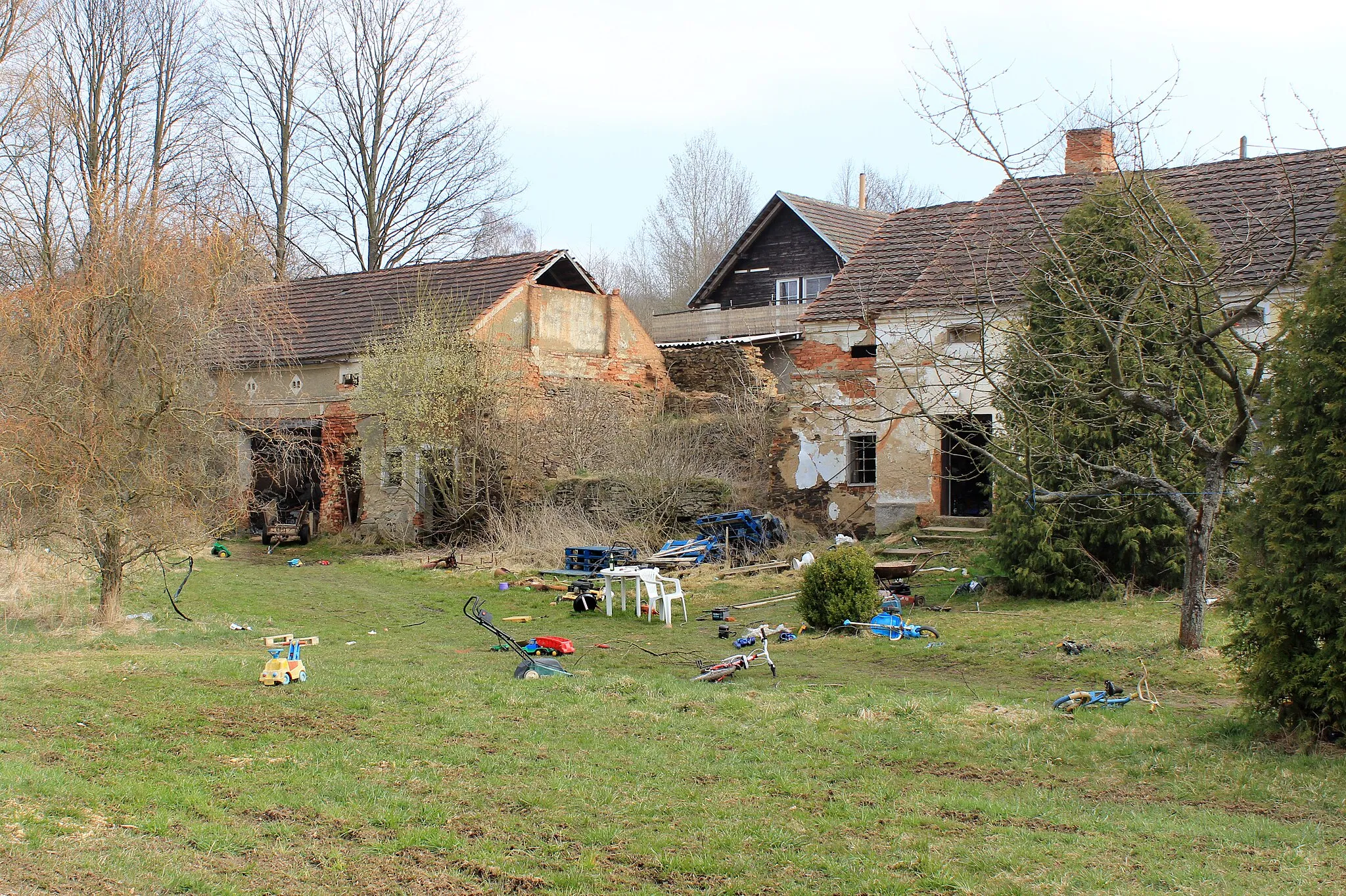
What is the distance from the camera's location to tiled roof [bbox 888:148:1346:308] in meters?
18.8

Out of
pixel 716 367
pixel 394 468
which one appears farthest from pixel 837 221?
pixel 394 468

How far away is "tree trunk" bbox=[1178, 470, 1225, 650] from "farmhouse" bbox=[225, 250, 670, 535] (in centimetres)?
1749

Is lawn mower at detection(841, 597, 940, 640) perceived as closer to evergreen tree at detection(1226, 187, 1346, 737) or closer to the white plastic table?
the white plastic table

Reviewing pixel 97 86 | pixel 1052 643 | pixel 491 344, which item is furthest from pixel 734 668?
pixel 97 86

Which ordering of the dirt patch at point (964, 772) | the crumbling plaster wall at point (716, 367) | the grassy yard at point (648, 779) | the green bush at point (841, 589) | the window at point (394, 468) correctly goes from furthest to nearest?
the crumbling plaster wall at point (716, 367), the window at point (394, 468), the green bush at point (841, 589), the dirt patch at point (964, 772), the grassy yard at point (648, 779)

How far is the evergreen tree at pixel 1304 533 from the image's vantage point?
23.7ft

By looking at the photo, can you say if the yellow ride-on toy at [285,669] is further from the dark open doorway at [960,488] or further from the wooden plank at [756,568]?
the dark open doorway at [960,488]

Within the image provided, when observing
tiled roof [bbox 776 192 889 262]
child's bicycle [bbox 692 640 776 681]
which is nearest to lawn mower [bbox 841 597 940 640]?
child's bicycle [bbox 692 640 776 681]

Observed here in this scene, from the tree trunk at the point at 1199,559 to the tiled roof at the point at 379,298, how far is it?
60.4 feet

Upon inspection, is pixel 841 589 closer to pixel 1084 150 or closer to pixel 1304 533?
pixel 1304 533

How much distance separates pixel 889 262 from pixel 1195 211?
6246mm

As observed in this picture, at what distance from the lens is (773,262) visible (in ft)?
120

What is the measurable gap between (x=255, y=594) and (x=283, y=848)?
1293cm

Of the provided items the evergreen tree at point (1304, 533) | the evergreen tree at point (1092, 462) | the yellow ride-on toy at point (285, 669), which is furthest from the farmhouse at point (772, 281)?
the evergreen tree at point (1304, 533)
